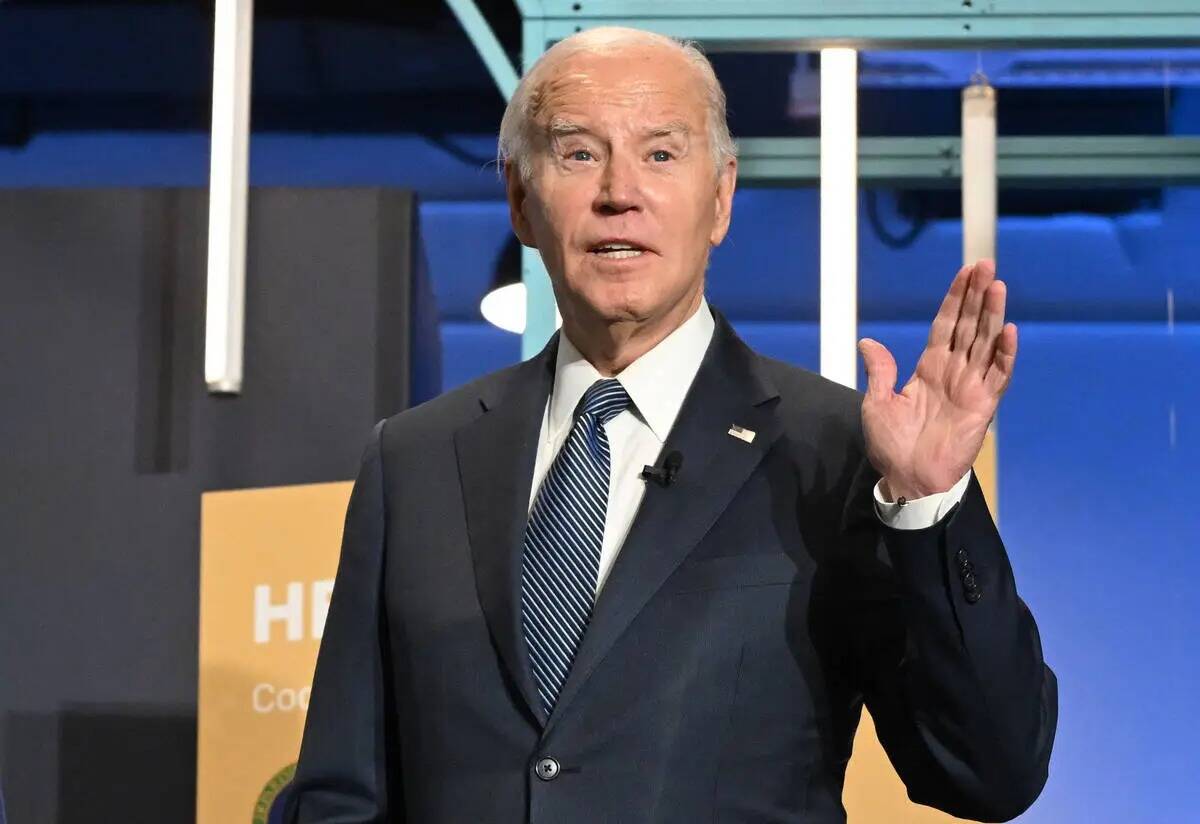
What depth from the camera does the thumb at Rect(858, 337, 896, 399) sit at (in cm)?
152

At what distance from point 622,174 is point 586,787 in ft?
2.02

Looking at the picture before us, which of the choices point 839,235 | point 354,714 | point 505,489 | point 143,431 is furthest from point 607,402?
point 143,431

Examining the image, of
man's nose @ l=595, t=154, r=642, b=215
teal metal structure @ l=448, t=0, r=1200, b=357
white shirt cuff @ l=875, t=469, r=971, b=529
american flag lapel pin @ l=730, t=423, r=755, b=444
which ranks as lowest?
white shirt cuff @ l=875, t=469, r=971, b=529

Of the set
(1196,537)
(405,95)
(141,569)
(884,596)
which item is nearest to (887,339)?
(1196,537)

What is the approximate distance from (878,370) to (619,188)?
0.36 metres

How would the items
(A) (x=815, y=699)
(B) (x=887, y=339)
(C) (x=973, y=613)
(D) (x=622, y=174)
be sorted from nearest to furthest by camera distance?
(C) (x=973, y=613) < (A) (x=815, y=699) < (D) (x=622, y=174) < (B) (x=887, y=339)

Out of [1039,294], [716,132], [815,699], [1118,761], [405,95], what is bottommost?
[1118,761]

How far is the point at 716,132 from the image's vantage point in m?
1.86

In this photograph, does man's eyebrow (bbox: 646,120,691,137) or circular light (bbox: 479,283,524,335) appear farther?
circular light (bbox: 479,283,524,335)

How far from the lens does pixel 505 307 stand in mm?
4852

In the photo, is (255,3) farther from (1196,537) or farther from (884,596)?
(884,596)

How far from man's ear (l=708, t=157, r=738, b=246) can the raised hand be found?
39 centimetres

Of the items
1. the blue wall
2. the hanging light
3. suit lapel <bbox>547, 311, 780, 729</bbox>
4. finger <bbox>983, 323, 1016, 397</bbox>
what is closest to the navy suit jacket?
suit lapel <bbox>547, 311, 780, 729</bbox>

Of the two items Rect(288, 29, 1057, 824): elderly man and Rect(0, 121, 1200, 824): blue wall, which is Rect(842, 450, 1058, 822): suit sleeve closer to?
Rect(288, 29, 1057, 824): elderly man
